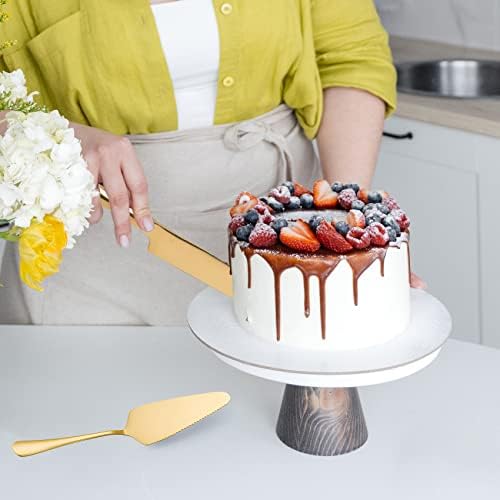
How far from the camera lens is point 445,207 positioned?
2.45 meters

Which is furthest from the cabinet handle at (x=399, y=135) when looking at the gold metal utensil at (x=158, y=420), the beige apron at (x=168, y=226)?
the gold metal utensil at (x=158, y=420)

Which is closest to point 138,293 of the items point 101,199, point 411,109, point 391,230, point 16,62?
point 101,199

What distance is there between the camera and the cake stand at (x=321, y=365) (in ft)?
3.44

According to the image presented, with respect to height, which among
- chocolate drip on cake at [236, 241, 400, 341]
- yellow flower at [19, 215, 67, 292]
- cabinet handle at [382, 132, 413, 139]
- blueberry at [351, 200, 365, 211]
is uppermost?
yellow flower at [19, 215, 67, 292]

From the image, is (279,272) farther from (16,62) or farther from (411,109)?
(411,109)

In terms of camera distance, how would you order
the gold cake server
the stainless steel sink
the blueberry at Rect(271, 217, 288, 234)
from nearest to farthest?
the blueberry at Rect(271, 217, 288, 234) < the gold cake server < the stainless steel sink

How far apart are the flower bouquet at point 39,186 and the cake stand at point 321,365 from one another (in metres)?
0.20

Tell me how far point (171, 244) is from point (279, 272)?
0.19m

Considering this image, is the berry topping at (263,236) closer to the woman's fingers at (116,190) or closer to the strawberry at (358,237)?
the strawberry at (358,237)

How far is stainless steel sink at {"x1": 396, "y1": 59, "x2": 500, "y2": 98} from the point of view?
2.72 meters

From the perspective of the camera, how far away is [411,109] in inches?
94.3

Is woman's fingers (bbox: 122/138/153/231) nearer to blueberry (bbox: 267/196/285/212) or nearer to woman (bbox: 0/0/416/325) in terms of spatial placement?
blueberry (bbox: 267/196/285/212)

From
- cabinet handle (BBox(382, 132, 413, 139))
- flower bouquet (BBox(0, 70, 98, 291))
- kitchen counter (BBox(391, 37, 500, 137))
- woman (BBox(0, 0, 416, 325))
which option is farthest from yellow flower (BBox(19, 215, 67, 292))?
cabinet handle (BBox(382, 132, 413, 139))

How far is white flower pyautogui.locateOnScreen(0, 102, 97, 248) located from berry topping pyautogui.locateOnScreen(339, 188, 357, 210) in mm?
280
